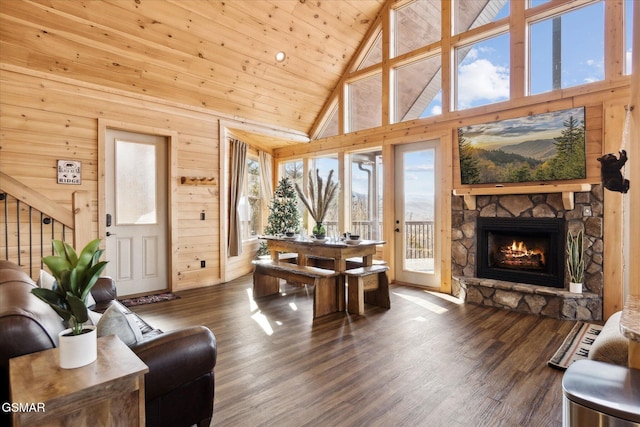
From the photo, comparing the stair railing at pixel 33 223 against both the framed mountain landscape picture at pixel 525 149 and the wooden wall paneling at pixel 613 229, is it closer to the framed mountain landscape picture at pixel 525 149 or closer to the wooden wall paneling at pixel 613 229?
Result: the framed mountain landscape picture at pixel 525 149

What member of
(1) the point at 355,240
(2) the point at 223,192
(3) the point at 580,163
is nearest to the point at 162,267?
(2) the point at 223,192

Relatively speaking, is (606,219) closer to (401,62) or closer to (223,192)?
(401,62)

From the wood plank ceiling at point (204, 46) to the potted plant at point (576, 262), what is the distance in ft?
15.1

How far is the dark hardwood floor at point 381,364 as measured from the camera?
6.93 feet

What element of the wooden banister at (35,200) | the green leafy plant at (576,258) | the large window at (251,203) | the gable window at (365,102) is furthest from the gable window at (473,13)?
the wooden banister at (35,200)

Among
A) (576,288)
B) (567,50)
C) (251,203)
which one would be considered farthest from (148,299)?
(567,50)

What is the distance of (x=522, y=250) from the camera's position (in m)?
4.55

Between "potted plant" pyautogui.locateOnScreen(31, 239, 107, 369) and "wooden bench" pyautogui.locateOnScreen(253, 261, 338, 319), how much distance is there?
2.77 meters

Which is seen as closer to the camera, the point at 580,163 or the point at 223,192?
the point at 580,163

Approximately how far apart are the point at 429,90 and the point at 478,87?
83cm

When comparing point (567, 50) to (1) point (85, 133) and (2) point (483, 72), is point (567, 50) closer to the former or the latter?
(2) point (483, 72)

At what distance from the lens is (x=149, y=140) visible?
199 inches

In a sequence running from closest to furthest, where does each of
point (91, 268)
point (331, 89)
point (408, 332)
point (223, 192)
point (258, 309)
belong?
point (91, 268)
point (408, 332)
point (258, 309)
point (223, 192)
point (331, 89)

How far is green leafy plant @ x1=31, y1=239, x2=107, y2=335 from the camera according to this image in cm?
128
